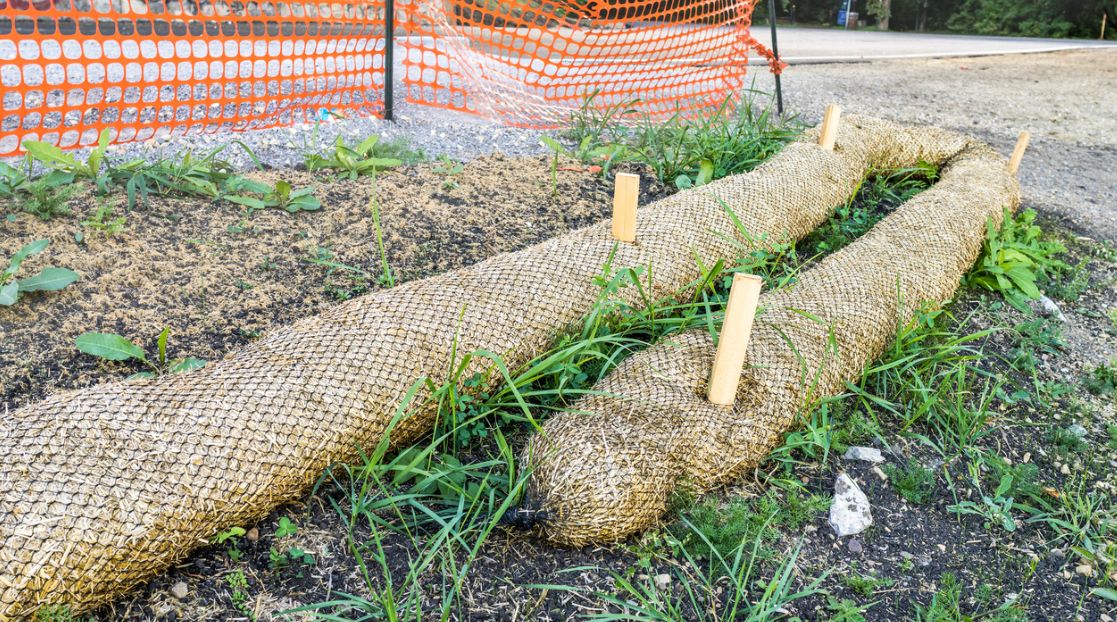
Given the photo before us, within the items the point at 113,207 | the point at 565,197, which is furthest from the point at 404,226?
the point at 113,207

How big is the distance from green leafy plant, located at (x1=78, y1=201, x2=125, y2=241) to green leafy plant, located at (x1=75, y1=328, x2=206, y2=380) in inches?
29.0

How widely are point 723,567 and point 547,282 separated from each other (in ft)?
3.25

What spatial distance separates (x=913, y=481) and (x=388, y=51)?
344 cm

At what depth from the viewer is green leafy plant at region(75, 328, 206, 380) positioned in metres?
1.88

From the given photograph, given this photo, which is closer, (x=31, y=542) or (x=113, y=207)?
(x=31, y=542)

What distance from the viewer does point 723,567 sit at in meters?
1.56

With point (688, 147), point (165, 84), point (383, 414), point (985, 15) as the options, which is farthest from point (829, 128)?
point (985, 15)

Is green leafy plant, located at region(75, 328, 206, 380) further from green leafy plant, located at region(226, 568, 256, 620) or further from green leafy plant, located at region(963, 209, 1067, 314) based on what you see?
green leafy plant, located at region(963, 209, 1067, 314)

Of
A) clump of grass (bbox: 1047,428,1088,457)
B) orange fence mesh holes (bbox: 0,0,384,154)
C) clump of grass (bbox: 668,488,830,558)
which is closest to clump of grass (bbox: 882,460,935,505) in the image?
clump of grass (bbox: 668,488,830,558)

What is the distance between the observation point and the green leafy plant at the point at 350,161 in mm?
3150

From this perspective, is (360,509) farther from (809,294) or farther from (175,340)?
(809,294)

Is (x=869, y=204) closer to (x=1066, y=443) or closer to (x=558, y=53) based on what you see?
(x=1066, y=443)

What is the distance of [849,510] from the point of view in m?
1.77

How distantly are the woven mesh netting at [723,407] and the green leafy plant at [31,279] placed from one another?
5.25ft
